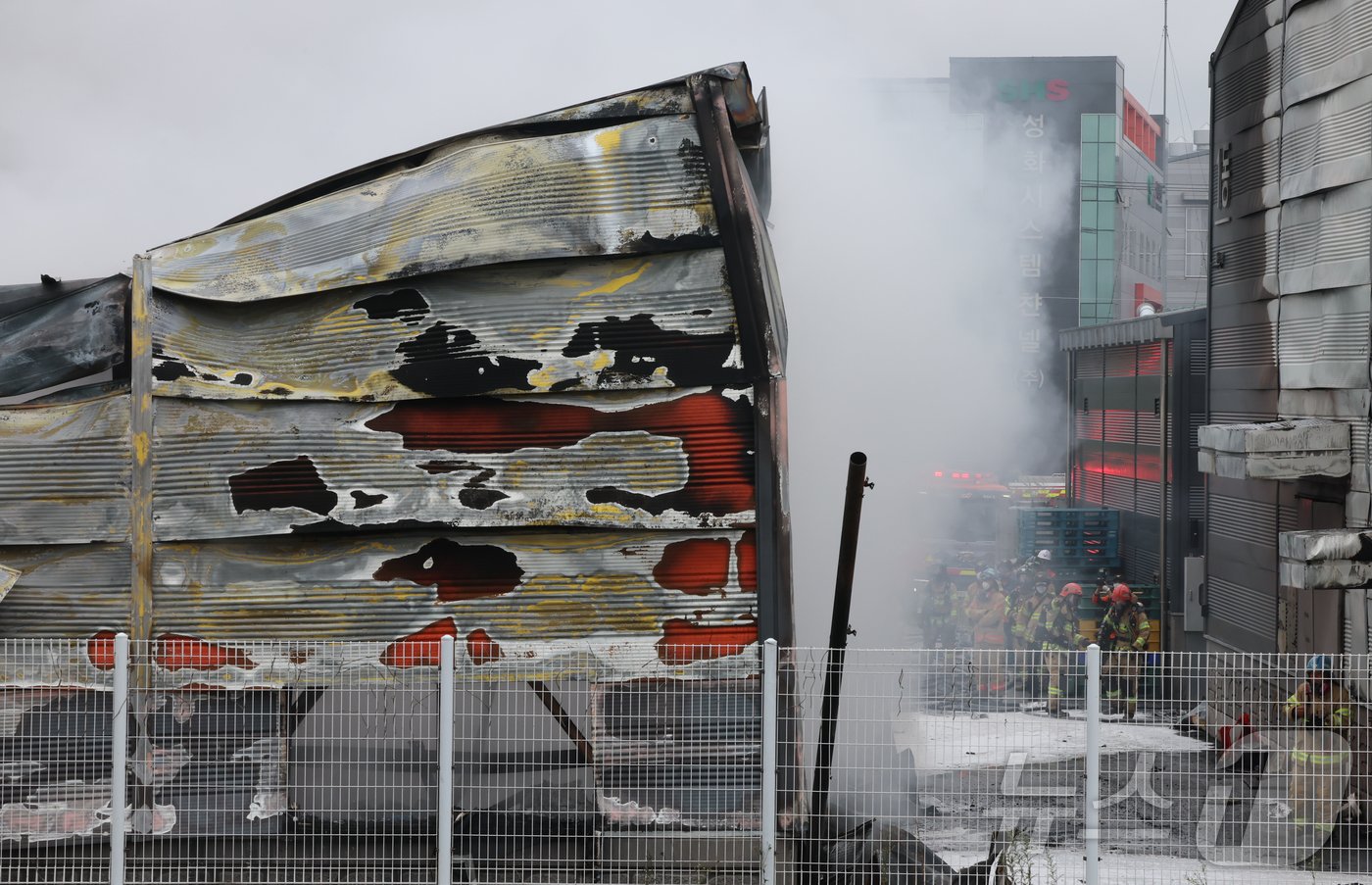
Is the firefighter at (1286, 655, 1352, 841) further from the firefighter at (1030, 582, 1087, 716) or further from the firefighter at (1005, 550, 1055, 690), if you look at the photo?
the firefighter at (1005, 550, 1055, 690)

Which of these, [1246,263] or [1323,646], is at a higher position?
[1246,263]

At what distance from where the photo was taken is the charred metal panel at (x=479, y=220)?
203 inches

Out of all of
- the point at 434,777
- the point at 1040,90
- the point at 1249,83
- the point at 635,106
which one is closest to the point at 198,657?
the point at 434,777

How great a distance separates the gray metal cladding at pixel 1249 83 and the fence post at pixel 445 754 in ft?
25.0

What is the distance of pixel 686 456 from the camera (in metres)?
5.15

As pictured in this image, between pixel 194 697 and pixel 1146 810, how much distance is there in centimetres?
522

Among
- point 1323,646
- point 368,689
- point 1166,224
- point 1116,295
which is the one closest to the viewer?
point 368,689

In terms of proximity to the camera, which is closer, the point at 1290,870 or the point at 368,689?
the point at 368,689

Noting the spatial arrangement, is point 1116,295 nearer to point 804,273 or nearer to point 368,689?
point 804,273

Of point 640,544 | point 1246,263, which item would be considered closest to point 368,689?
point 640,544

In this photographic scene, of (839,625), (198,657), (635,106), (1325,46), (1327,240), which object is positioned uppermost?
(1325,46)

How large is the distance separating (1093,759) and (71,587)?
424cm

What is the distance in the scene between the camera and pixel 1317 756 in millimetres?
6492

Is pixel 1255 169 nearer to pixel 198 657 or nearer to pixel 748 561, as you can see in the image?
pixel 748 561
